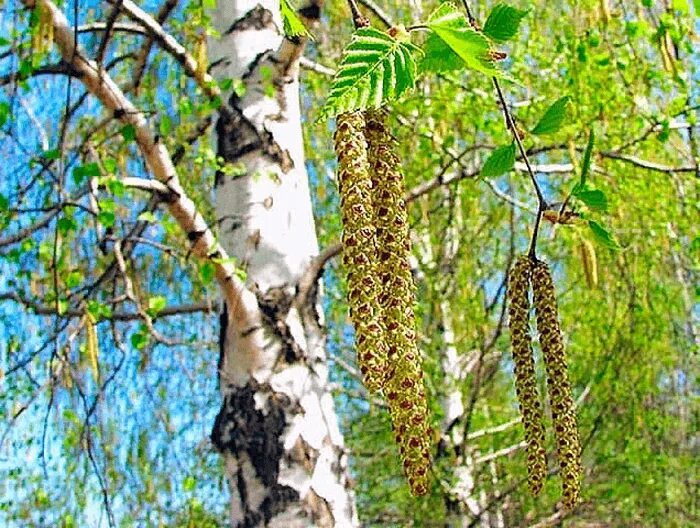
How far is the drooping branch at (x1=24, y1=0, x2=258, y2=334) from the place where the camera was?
174 centimetres

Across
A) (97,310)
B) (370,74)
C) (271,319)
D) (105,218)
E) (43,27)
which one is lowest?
(370,74)

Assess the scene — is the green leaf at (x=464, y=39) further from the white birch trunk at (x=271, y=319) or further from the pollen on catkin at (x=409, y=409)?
the white birch trunk at (x=271, y=319)

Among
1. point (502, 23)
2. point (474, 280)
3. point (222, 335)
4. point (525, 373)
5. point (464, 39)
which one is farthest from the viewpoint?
point (474, 280)

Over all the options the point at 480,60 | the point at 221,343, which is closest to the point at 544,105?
the point at 221,343

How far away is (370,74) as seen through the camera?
0.48 metres

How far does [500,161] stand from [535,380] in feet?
0.48

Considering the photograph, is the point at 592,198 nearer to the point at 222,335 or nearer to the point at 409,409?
the point at 409,409

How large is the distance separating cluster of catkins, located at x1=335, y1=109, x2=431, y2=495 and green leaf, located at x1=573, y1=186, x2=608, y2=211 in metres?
0.17

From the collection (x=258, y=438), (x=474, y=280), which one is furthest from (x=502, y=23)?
(x=474, y=280)

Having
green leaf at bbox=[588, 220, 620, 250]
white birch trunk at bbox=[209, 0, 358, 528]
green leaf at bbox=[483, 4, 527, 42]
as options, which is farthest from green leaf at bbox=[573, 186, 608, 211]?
white birch trunk at bbox=[209, 0, 358, 528]

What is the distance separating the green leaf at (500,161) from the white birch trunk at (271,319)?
1.04 metres

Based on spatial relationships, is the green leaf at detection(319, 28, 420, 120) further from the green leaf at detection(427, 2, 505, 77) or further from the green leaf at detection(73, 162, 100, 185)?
the green leaf at detection(73, 162, 100, 185)

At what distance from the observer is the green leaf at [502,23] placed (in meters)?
0.57

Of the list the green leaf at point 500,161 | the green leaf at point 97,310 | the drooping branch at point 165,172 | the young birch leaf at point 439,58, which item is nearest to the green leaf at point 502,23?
the young birch leaf at point 439,58
